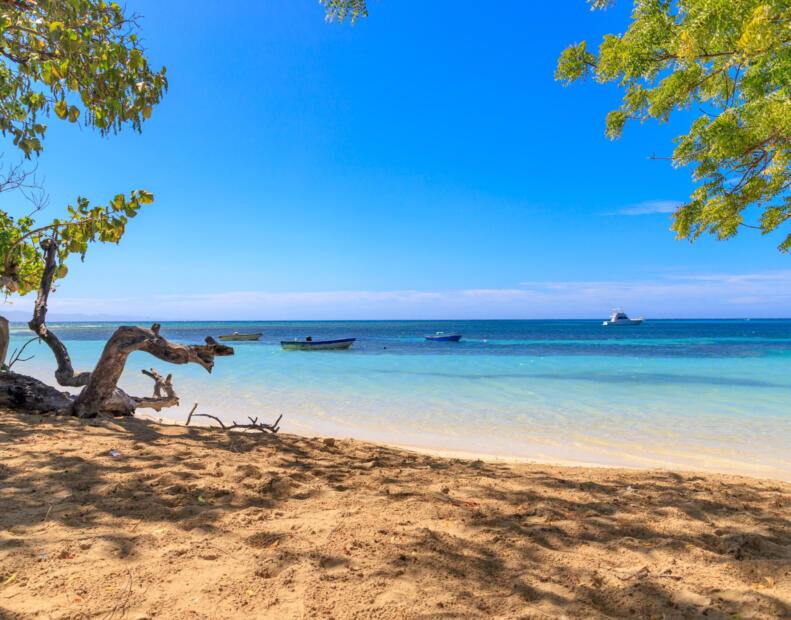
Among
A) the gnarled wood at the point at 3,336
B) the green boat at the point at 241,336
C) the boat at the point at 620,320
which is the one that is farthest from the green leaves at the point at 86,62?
the boat at the point at 620,320

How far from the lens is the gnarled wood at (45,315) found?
591 centimetres

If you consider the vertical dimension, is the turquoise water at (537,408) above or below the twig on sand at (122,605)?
below

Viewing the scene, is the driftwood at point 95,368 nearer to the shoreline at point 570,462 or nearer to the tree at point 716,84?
the shoreline at point 570,462

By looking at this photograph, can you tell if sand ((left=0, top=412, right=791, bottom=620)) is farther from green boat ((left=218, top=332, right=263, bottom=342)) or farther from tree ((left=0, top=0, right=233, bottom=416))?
green boat ((left=218, top=332, right=263, bottom=342))

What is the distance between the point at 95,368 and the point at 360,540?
15.3 ft

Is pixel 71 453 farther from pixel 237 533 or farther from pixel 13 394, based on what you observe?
pixel 13 394

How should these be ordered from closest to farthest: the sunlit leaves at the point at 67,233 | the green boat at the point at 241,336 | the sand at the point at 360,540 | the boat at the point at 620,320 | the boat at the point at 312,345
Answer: the sand at the point at 360,540 → the sunlit leaves at the point at 67,233 → the boat at the point at 312,345 → the green boat at the point at 241,336 → the boat at the point at 620,320

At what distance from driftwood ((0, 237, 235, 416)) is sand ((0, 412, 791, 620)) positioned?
1.18 metres

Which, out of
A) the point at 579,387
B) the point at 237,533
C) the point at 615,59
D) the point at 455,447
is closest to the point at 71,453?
the point at 237,533

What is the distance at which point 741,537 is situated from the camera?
299 cm

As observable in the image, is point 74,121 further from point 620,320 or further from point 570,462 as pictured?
point 620,320

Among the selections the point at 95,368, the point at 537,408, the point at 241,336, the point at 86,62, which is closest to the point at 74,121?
the point at 86,62

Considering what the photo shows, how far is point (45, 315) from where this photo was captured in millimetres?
5883

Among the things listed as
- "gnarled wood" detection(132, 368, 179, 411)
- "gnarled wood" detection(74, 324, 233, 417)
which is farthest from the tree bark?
"gnarled wood" detection(132, 368, 179, 411)
